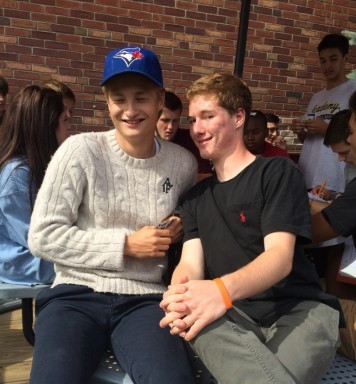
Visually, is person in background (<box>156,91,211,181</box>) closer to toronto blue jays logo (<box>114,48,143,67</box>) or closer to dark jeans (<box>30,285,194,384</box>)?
toronto blue jays logo (<box>114,48,143,67</box>)

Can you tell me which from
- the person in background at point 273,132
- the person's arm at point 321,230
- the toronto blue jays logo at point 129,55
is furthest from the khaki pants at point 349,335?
the person in background at point 273,132

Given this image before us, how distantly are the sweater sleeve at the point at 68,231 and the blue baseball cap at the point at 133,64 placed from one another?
1.22 ft

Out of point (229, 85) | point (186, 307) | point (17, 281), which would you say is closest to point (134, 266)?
point (186, 307)

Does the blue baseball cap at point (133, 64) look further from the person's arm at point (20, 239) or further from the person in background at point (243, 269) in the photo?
the person's arm at point (20, 239)

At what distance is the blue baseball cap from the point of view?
1770 mm

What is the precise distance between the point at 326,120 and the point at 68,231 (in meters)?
2.67

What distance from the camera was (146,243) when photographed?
5.70 ft

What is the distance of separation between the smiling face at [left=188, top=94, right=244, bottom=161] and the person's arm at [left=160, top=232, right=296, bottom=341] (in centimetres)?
49

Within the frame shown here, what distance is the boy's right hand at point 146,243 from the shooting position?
5.69ft

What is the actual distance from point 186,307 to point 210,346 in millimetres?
148

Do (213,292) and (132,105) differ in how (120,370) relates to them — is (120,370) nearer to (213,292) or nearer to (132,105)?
(213,292)

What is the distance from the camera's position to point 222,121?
5.84 feet

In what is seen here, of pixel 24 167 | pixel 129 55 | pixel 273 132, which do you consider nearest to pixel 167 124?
pixel 24 167

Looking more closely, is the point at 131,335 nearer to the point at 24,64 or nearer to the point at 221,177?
the point at 221,177
